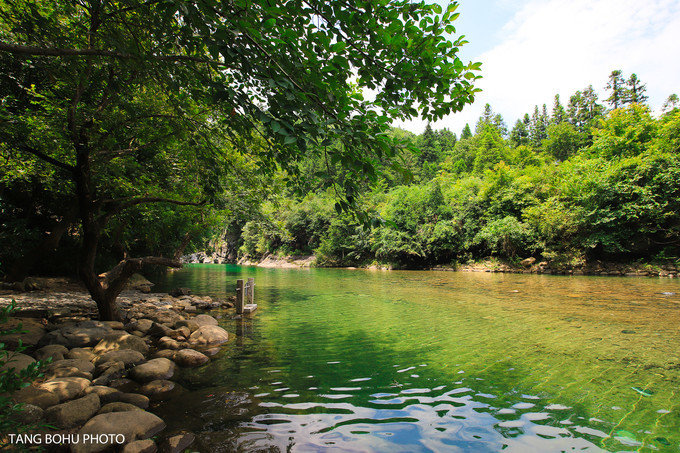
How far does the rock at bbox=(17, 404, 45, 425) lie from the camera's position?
10.3 ft

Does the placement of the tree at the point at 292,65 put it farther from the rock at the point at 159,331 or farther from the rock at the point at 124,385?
the rock at the point at 159,331

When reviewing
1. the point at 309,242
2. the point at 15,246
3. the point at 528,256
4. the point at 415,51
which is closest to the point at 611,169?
the point at 528,256

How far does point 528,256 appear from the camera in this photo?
3119cm

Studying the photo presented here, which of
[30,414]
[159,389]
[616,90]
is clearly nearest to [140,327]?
[159,389]

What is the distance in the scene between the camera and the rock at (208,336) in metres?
7.08

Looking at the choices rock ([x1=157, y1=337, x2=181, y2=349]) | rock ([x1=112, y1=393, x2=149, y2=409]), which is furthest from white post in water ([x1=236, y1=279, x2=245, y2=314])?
rock ([x1=112, y1=393, x2=149, y2=409])

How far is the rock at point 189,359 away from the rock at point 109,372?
0.87 meters

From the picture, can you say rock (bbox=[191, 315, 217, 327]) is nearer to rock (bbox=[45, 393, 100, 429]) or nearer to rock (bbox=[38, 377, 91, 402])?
rock (bbox=[38, 377, 91, 402])

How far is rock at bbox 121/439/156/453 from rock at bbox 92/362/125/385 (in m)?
2.17

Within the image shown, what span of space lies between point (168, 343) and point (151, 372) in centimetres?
192

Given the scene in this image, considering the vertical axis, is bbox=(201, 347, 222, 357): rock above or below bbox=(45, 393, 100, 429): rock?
below

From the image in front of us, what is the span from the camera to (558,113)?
244 feet

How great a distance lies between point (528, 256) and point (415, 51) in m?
33.9

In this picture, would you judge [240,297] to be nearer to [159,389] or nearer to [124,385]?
[124,385]
